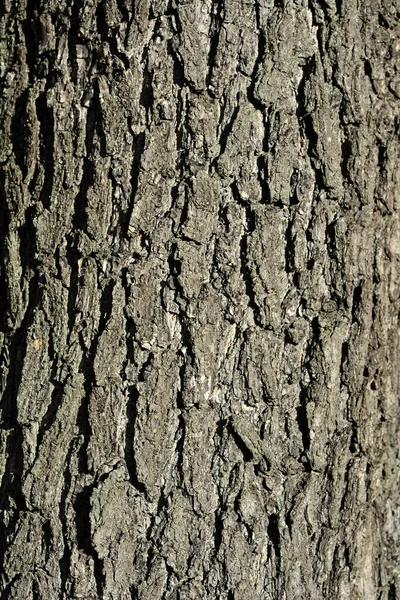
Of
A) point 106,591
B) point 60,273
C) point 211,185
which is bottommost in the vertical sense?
point 106,591

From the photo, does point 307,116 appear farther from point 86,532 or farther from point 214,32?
point 86,532

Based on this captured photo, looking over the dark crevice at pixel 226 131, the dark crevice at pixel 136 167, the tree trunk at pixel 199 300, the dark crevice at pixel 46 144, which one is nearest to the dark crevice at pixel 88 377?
the tree trunk at pixel 199 300

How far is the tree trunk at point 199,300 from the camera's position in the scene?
173 centimetres

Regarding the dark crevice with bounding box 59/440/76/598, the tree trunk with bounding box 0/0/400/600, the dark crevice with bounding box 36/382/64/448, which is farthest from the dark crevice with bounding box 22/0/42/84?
the dark crevice with bounding box 59/440/76/598

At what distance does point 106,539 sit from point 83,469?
0.53ft

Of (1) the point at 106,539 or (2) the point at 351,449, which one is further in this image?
(2) the point at 351,449

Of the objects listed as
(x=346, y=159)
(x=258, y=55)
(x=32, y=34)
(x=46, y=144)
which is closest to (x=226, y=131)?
(x=258, y=55)

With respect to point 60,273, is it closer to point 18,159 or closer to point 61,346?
point 61,346

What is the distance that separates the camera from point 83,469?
5.79 ft

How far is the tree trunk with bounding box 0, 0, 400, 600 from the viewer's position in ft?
5.67

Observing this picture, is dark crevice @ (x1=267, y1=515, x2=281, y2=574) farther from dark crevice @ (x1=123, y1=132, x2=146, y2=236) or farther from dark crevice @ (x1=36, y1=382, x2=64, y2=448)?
dark crevice @ (x1=123, y1=132, x2=146, y2=236)

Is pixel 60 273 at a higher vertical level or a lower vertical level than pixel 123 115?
lower

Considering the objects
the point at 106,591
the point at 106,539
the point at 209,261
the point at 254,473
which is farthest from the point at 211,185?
the point at 106,591

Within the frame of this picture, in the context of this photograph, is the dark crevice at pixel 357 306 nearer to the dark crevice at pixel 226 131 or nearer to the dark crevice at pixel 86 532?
the dark crevice at pixel 226 131
